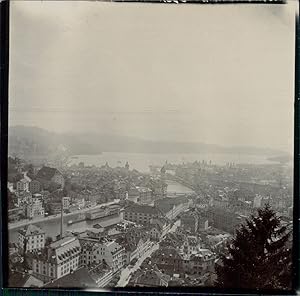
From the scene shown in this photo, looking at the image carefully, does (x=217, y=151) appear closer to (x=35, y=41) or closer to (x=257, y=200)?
(x=257, y=200)

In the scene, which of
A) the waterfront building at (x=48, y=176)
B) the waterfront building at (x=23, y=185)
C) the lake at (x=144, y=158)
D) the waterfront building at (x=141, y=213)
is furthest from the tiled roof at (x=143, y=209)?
the waterfront building at (x=23, y=185)

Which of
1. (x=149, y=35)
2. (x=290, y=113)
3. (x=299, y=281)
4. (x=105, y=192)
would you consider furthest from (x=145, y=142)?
(x=299, y=281)

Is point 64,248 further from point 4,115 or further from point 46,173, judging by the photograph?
point 4,115

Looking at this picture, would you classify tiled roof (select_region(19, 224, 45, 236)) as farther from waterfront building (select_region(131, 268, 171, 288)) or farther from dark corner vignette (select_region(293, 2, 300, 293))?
dark corner vignette (select_region(293, 2, 300, 293))

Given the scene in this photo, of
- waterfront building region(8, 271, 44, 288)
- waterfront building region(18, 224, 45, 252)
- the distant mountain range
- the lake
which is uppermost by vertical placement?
the distant mountain range

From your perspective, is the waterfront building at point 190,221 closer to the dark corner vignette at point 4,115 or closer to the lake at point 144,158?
the lake at point 144,158

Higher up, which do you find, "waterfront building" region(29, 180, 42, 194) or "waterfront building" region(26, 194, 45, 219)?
"waterfront building" region(29, 180, 42, 194)

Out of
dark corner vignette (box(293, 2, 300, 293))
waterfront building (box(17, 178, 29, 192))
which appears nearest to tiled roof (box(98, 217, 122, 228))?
waterfront building (box(17, 178, 29, 192))
